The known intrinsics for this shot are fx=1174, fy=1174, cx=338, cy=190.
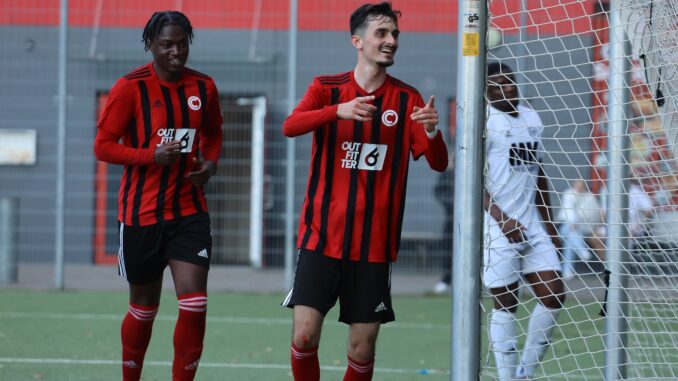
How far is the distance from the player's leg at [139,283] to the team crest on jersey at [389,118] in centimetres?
141

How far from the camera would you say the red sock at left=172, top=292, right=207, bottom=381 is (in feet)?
19.7

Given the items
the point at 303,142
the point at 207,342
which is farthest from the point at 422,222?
the point at 207,342

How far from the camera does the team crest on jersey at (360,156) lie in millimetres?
5605

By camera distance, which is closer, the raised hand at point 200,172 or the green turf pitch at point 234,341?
the raised hand at point 200,172

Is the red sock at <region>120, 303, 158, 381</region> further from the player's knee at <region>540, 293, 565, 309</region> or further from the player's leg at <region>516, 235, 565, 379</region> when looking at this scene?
the player's knee at <region>540, 293, 565, 309</region>

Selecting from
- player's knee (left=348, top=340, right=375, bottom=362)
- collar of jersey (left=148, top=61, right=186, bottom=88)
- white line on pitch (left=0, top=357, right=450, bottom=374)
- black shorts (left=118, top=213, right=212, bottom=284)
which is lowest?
white line on pitch (left=0, top=357, right=450, bottom=374)

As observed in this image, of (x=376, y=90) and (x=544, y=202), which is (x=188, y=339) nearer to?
(x=376, y=90)

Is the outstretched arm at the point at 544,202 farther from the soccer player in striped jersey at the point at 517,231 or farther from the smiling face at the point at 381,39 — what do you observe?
the smiling face at the point at 381,39

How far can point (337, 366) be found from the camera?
27.1 feet

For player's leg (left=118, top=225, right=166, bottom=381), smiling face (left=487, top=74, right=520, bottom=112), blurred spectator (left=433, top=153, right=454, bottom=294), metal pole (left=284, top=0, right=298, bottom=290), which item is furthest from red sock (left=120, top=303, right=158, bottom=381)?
blurred spectator (left=433, top=153, right=454, bottom=294)

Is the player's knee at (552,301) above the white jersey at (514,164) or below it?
below

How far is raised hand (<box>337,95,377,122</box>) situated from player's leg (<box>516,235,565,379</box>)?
82.9 inches

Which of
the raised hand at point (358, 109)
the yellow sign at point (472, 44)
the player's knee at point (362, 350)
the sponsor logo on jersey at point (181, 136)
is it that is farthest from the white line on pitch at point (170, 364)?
the yellow sign at point (472, 44)

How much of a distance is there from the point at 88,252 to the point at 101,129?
814cm
